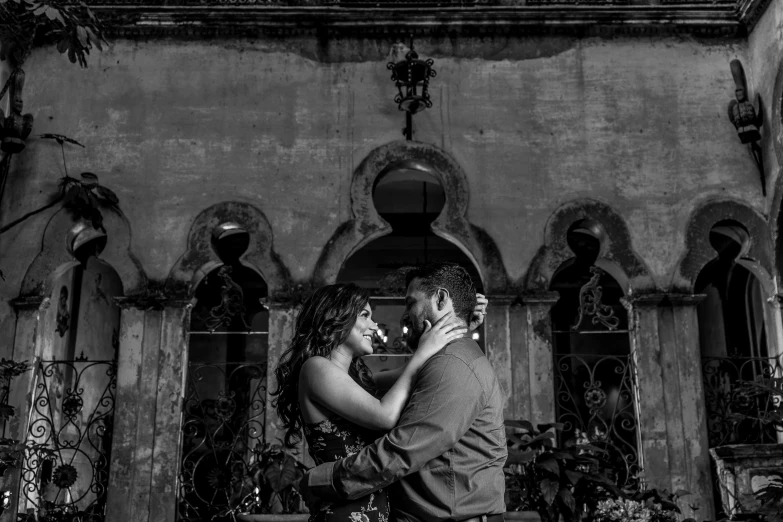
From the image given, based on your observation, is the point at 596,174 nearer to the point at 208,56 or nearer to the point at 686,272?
the point at 686,272

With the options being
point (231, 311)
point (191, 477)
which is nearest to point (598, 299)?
point (231, 311)

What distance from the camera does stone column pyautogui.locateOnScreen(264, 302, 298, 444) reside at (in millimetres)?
8141

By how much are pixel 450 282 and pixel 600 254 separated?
5689mm

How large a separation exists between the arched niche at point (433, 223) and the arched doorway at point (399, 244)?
0.10 m

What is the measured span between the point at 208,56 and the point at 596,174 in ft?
13.2

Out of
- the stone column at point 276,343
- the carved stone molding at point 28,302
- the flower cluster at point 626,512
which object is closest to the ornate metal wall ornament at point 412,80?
the stone column at point 276,343

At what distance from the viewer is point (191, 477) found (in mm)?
8117

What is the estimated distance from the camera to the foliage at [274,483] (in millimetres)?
6883

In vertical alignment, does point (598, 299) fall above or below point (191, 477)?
above

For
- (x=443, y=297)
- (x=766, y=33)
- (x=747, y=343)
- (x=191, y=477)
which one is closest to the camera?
(x=443, y=297)

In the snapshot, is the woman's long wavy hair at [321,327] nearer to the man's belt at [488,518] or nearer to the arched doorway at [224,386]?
the man's belt at [488,518]

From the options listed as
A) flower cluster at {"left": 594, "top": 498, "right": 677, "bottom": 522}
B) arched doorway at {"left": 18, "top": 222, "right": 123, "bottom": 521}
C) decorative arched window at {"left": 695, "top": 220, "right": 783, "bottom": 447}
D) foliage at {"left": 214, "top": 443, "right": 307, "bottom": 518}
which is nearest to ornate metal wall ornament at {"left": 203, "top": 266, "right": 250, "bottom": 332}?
arched doorway at {"left": 18, "top": 222, "right": 123, "bottom": 521}

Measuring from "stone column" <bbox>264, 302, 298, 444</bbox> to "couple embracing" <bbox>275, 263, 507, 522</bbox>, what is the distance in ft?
15.7

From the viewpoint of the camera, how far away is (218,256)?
8.69m
